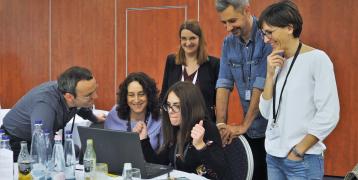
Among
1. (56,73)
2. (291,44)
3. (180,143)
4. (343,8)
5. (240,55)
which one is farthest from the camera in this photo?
(56,73)

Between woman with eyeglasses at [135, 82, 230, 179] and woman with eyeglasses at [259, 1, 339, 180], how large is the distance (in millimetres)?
280

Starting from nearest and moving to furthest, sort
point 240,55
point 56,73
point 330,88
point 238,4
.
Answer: point 330,88, point 238,4, point 240,55, point 56,73

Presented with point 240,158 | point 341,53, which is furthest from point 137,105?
point 341,53

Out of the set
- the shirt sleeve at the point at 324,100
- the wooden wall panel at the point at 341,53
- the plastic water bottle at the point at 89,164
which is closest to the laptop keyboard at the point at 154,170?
the plastic water bottle at the point at 89,164

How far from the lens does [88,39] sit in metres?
5.79

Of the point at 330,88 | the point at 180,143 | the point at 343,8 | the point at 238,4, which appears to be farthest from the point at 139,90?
the point at 343,8

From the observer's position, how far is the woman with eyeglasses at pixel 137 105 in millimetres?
2768

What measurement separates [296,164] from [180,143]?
23.9 inches

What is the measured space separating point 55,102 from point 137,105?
500 mm

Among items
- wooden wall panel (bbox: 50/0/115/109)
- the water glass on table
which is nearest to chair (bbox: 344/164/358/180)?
the water glass on table

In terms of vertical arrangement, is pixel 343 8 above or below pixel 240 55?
above

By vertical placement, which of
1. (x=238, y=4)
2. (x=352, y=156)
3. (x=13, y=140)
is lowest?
(x=352, y=156)

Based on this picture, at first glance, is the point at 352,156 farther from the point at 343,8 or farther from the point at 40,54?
the point at 40,54

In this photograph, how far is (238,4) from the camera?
2.46 metres
